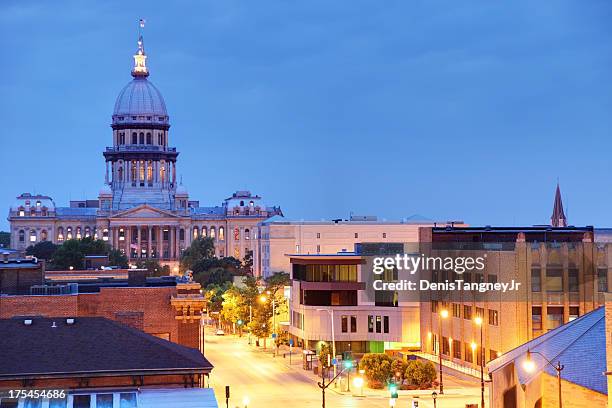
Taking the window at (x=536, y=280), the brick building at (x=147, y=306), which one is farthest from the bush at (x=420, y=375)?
the brick building at (x=147, y=306)

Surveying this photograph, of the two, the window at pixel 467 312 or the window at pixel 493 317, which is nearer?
the window at pixel 493 317

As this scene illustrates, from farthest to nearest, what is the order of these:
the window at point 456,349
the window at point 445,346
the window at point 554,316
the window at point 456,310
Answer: the window at point 445,346 < the window at point 456,310 < the window at point 456,349 < the window at point 554,316

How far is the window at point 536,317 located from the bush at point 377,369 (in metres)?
12.2

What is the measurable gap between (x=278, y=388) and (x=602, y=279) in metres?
26.2

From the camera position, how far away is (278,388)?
296ft

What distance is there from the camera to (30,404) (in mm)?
50625

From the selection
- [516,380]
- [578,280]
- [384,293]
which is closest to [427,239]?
[384,293]

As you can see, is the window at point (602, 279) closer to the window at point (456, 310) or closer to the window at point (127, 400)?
the window at point (456, 310)

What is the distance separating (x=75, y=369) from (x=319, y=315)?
213 feet

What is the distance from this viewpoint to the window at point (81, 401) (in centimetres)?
5069

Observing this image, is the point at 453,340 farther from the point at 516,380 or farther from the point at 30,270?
the point at 516,380

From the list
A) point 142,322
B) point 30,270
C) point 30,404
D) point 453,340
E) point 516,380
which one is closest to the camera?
point 30,404

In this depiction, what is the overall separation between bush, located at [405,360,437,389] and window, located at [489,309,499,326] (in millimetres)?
10918

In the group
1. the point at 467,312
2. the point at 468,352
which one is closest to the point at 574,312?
the point at 468,352
